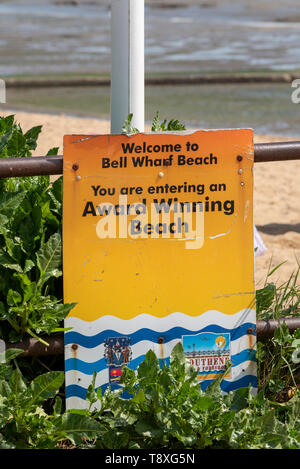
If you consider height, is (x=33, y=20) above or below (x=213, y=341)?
above

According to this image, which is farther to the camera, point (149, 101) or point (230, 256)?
point (149, 101)

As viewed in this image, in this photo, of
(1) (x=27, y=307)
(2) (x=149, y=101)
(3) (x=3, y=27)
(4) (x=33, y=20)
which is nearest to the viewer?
(1) (x=27, y=307)

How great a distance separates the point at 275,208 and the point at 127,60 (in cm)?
317

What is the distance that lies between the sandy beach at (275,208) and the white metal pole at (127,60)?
1108 mm

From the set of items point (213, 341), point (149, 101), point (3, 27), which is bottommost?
point (213, 341)

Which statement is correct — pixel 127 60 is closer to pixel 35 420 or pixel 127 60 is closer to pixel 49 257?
pixel 49 257

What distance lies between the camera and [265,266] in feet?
15.6

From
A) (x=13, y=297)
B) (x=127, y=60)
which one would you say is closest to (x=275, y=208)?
(x=127, y=60)

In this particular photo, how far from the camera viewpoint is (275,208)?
256 inches

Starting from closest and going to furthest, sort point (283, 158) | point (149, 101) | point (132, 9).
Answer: point (283, 158)
point (132, 9)
point (149, 101)

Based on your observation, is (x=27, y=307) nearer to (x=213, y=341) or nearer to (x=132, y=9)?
(x=213, y=341)

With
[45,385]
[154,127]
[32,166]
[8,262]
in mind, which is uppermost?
[154,127]

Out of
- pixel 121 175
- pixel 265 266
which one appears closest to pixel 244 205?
pixel 121 175

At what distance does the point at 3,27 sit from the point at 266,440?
86.7 ft
